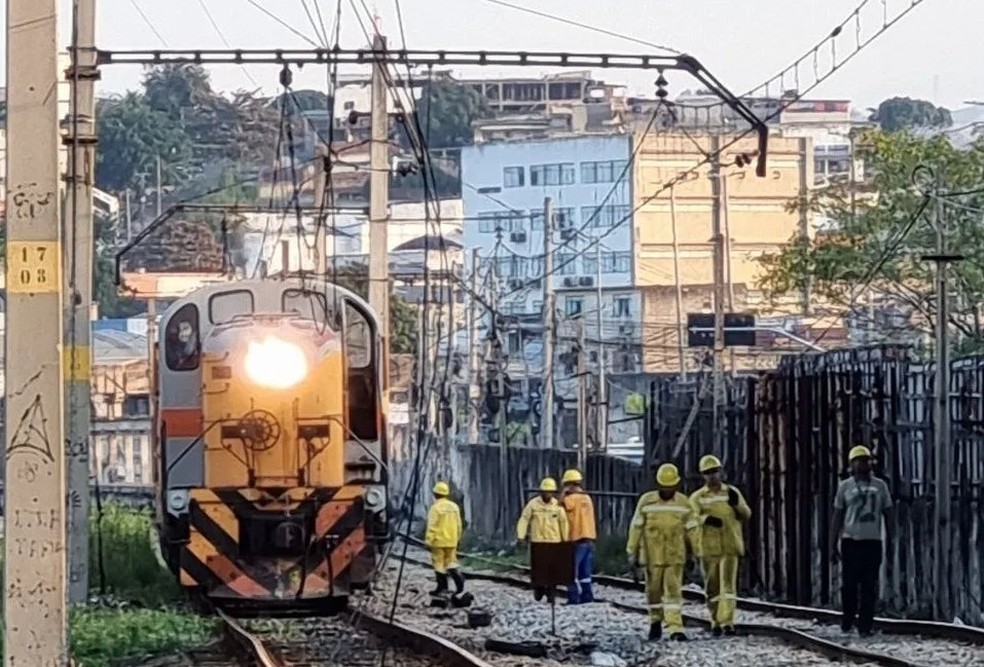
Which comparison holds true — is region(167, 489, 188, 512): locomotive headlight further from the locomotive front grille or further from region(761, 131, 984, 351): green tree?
region(761, 131, 984, 351): green tree

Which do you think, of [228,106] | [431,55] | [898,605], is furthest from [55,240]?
[228,106]

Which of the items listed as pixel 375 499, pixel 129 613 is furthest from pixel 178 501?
pixel 129 613

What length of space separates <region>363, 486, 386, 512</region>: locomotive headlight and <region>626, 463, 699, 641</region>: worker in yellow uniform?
7.66 feet

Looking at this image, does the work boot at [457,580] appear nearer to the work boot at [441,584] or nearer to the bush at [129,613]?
the work boot at [441,584]

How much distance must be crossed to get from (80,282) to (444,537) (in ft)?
19.7

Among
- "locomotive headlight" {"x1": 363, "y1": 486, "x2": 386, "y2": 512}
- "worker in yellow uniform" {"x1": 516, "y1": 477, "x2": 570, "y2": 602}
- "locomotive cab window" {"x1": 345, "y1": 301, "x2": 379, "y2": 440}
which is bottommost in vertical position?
"worker in yellow uniform" {"x1": 516, "y1": 477, "x2": 570, "y2": 602}

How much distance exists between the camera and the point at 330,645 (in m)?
19.8

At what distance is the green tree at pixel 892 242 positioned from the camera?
42250 mm

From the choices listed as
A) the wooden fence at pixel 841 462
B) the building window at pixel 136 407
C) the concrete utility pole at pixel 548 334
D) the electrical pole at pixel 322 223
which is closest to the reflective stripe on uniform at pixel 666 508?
the wooden fence at pixel 841 462

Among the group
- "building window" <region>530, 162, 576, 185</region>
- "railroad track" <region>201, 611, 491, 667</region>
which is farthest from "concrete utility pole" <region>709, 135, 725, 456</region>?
"building window" <region>530, 162, 576, 185</region>

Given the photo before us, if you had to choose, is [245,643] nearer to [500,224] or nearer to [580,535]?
[580,535]

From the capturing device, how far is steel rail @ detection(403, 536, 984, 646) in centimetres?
1830

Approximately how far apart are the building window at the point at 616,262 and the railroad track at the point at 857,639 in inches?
1924

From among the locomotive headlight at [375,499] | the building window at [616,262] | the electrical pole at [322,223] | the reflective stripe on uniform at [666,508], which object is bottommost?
the reflective stripe on uniform at [666,508]
